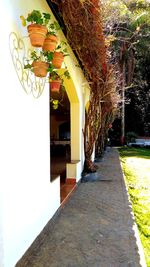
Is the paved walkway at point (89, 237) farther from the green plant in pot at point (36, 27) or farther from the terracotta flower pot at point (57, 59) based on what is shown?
the green plant in pot at point (36, 27)

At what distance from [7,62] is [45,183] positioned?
1.94 meters

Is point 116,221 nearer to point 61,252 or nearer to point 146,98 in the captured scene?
point 61,252

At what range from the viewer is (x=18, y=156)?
296cm

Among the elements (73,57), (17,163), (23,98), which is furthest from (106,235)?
(73,57)

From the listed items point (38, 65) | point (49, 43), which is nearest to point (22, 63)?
point (38, 65)

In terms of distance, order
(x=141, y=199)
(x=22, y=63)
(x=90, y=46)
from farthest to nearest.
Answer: (x=141, y=199)
(x=90, y=46)
(x=22, y=63)

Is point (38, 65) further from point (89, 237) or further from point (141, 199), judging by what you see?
point (141, 199)

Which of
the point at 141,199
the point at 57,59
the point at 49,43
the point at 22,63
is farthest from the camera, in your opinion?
the point at 141,199

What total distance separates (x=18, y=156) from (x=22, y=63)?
1.02 meters

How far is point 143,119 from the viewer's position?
2575 centimetres

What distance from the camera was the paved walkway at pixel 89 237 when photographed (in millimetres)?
3088

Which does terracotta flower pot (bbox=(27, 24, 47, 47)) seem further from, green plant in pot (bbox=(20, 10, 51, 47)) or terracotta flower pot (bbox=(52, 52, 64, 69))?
terracotta flower pot (bbox=(52, 52, 64, 69))

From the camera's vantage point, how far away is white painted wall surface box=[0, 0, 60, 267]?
2.61m

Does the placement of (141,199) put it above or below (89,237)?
below
